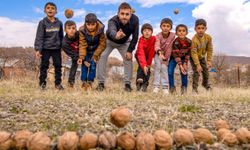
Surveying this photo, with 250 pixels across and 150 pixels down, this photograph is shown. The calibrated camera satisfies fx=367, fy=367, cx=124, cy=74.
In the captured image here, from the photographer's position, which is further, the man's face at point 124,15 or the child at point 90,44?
the child at point 90,44

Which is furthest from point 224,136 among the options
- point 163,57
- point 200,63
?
point 200,63

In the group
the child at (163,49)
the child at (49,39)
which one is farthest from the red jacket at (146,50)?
the child at (49,39)

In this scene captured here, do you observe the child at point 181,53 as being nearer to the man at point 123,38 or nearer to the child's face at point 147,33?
the child's face at point 147,33

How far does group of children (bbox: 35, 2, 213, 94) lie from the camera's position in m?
7.64

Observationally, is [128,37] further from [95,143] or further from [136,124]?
[95,143]

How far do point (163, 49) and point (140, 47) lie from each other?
1.60ft

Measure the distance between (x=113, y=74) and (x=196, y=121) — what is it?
1195 centimetres

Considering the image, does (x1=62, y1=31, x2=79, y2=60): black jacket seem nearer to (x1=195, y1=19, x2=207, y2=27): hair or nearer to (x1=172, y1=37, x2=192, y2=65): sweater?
(x1=172, y1=37, x2=192, y2=65): sweater

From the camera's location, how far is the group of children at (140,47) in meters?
7.64

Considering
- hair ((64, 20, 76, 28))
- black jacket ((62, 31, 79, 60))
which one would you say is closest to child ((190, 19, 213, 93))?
black jacket ((62, 31, 79, 60))

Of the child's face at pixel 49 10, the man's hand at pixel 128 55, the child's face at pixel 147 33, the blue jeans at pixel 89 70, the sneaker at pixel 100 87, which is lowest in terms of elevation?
the sneaker at pixel 100 87

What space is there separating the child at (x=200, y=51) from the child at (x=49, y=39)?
290 cm

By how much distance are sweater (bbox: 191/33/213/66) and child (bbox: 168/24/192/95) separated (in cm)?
13

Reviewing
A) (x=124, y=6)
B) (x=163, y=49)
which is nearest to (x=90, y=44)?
(x=124, y=6)
